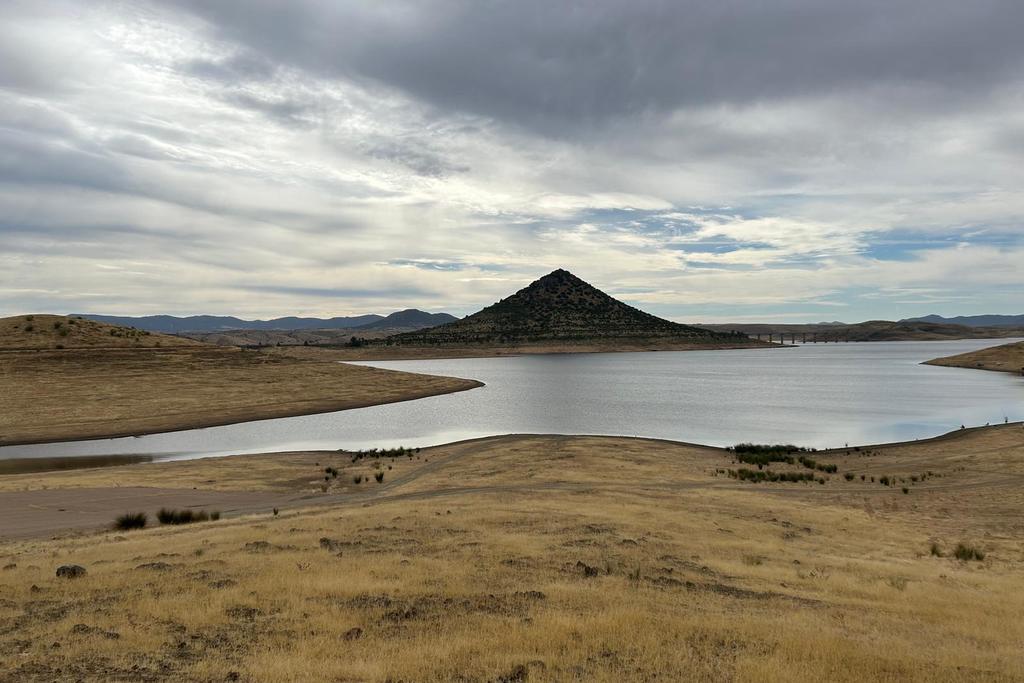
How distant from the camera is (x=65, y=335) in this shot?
90.6m

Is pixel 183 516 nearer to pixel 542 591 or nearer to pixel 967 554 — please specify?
pixel 542 591

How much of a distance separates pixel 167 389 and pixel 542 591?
7664cm

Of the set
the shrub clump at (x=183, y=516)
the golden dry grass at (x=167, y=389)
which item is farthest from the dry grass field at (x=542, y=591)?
the golden dry grass at (x=167, y=389)

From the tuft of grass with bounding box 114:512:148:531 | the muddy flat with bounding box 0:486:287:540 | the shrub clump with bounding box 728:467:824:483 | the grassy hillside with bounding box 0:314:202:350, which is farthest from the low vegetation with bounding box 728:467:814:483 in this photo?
the grassy hillside with bounding box 0:314:202:350

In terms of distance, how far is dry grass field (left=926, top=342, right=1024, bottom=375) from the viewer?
132125 millimetres

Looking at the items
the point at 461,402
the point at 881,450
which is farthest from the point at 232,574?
the point at 461,402

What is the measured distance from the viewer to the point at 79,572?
1541cm

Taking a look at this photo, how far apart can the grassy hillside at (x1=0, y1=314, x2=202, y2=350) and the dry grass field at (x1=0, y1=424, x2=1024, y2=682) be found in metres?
77.6

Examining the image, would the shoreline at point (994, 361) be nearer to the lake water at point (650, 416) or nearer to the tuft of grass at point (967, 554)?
the lake water at point (650, 416)

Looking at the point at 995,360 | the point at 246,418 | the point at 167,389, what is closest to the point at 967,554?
the point at 246,418

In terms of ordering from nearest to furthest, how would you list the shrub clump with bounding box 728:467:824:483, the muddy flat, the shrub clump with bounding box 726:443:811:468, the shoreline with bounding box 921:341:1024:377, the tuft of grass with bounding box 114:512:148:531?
the muddy flat
the tuft of grass with bounding box 114:512:148:531
the shrub clump with bounding box 728:467:824:483
the shrub clump with bounding box 726:443:811:468
the shoreline with bounding box 921:341:1024:377

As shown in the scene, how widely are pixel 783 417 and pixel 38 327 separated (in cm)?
10361

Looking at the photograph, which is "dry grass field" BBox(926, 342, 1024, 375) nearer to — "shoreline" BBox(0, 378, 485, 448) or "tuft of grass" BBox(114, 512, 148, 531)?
"shoreline" BBox(0, 378, 485, 448)

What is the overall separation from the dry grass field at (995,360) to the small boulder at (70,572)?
512 feet
